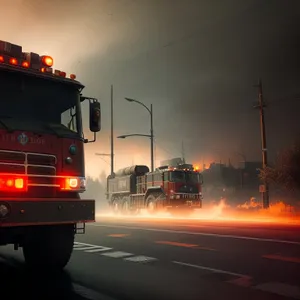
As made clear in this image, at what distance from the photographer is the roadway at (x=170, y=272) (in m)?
5.50

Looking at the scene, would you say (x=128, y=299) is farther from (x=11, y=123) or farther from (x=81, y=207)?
(x=11, y=123)

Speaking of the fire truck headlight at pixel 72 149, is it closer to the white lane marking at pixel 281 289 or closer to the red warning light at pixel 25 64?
the red warning light at pixel 25 64

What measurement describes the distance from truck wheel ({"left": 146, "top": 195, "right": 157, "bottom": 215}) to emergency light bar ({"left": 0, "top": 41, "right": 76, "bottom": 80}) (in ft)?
64.9

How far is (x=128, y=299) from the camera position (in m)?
5.17

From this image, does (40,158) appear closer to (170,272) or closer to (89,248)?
(170,272)

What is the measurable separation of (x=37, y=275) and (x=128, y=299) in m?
2.31

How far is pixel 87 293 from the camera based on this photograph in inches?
217

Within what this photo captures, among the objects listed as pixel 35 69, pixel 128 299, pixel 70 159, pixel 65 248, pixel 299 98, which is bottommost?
pixel 128 299

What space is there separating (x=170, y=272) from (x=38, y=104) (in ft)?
12.2

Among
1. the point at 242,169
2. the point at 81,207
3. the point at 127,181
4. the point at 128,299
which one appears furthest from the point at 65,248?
the point at 242,169

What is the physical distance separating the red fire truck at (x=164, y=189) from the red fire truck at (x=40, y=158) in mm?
17834

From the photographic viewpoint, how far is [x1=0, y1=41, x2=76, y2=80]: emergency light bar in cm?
664

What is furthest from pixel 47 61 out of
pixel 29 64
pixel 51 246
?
pixel 51 246

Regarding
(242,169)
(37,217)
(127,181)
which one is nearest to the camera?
(37,217)
